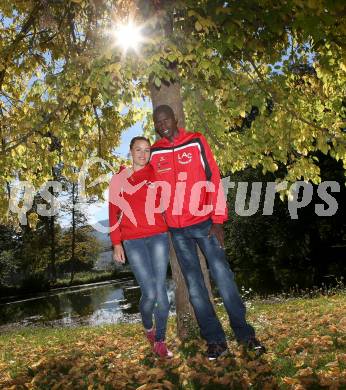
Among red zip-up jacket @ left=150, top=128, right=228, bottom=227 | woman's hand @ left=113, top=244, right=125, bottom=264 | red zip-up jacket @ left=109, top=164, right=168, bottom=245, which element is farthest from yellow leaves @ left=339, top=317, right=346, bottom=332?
woman's hand @ left=113, top=244, right=125, bottom=264

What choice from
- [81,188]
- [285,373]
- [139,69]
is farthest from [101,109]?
[285,373]

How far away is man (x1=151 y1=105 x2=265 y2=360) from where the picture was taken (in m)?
4.79

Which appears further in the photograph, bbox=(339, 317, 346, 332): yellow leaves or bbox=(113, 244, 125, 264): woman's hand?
bbox=(339, 317, 346, 332): yellow leaves

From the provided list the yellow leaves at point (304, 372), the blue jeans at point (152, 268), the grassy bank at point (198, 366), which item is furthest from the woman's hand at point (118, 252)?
the yellow leaves at point (304, 372)

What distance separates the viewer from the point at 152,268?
205 inches

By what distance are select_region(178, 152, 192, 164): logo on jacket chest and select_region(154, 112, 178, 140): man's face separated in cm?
28

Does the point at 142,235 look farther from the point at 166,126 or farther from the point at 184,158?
the point at 166,126

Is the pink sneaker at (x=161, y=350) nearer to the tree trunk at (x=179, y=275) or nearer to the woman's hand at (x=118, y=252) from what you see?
the tree trunk at (x=179, y=275)

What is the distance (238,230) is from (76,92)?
29507 mm

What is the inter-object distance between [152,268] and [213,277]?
79 centimetres

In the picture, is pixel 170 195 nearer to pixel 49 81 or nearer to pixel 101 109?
pixel 49 81

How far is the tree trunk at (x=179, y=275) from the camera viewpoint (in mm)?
5988

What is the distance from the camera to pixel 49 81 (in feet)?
21.1

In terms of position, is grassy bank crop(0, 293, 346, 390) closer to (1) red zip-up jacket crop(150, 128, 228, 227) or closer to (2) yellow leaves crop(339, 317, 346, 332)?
(2) yellow leaves crop(339, 317, 346, 332)
